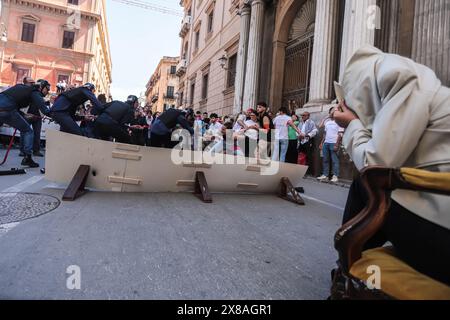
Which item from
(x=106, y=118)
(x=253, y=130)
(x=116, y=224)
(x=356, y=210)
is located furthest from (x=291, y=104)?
(x=356, y=210)

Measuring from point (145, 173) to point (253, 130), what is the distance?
4.30m

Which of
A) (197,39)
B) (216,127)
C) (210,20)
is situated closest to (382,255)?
(216,127)

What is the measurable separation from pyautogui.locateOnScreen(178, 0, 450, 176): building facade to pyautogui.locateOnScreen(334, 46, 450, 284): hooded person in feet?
16.4

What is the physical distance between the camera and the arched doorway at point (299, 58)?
1145 centimetres

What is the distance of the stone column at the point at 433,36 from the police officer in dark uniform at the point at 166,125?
17.7 ft

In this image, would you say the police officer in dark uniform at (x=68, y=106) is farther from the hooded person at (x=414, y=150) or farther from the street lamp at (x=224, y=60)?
the street lamp at (x=224, y=60)

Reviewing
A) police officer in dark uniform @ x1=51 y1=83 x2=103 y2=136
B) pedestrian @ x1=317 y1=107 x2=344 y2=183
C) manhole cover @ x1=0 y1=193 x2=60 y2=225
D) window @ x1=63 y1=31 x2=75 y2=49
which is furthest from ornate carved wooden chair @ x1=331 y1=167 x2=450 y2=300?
window @ x1=63 y1=31 x2=75 y2=49

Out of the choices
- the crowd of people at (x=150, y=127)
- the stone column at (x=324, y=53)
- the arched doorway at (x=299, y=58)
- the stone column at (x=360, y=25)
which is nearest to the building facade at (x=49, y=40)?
the arched doorway at (x=299, y=58)

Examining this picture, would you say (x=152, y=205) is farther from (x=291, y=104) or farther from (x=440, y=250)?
(x=291, y=104)

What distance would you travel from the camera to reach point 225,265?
2176mm

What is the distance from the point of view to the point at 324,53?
912cm

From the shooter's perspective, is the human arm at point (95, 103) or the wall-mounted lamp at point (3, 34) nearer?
the human arm at point (95, 103)

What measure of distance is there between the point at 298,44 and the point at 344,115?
38.2ft
